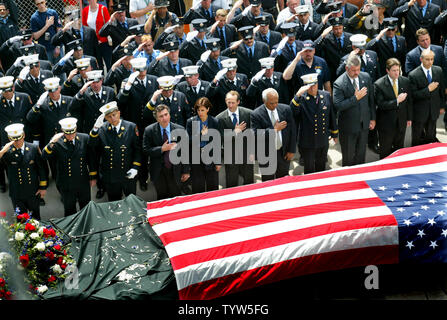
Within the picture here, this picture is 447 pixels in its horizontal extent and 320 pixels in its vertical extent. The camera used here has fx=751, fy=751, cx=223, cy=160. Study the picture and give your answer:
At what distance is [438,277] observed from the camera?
732 cm

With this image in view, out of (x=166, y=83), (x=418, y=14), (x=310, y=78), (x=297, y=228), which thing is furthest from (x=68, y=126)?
(x=418, y=14)

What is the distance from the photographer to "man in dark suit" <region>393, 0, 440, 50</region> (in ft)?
37.2

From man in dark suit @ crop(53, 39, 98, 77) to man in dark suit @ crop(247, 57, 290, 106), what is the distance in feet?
7.89

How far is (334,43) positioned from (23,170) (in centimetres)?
465

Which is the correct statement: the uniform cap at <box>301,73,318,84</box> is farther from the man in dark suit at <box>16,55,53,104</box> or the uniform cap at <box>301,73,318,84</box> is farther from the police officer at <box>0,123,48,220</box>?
the man in dark suit at <box>16,55,53,104</box>

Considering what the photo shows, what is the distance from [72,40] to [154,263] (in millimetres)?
5571

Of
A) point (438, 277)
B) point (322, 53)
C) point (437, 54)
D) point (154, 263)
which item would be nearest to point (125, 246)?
point (154, 263)

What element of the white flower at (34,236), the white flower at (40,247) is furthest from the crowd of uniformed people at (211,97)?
the white flower at (40,247)

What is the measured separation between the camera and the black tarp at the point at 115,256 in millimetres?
6457

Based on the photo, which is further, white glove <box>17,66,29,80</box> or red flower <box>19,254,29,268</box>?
white glove <box>17,66,29,80</box>

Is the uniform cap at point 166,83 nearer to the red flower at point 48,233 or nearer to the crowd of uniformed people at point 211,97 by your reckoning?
the crowd of uniformed people at point 211,97

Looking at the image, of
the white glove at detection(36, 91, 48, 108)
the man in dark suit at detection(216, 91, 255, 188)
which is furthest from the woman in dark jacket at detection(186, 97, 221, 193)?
the white glove at detection(36, 91, 48, 108)

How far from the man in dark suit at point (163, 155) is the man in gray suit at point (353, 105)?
6.71 ft

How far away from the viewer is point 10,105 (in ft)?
31.3
